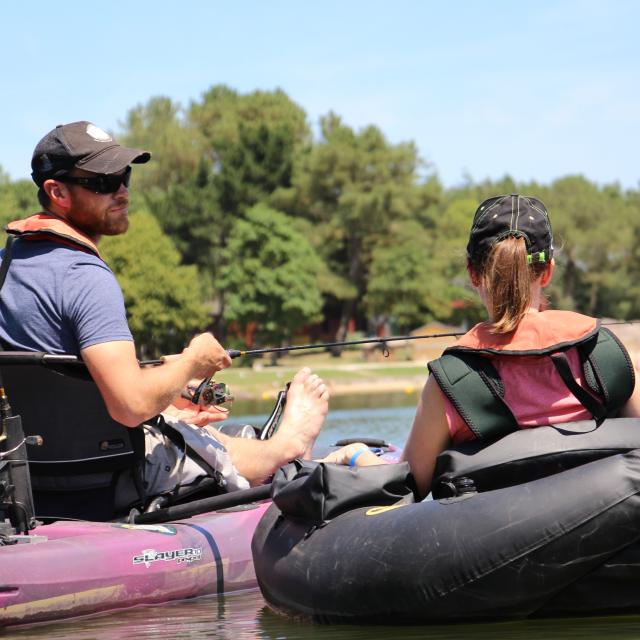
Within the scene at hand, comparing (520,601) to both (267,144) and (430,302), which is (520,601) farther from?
(267,144)

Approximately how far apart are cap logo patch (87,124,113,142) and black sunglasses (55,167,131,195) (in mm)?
167

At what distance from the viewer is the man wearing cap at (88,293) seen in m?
4.85

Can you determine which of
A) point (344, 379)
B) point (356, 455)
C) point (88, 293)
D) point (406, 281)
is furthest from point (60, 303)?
point (406, 281)

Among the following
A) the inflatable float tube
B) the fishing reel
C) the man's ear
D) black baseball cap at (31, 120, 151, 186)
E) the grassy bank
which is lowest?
the grassy bank

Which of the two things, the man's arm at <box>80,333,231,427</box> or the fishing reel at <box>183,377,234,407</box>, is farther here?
the fishing reel at <box>183,377,234,407</box>

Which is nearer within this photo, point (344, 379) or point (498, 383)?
point (498, 383)

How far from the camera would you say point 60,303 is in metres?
4.92

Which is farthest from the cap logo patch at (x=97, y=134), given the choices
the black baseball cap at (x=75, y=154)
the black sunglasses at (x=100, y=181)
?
the black sunglasses at (x=100, y=181)

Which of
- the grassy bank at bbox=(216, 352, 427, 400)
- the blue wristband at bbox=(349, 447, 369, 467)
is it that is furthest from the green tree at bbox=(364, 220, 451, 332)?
the blue wristband at bbox=(349, 447, 369, 467)

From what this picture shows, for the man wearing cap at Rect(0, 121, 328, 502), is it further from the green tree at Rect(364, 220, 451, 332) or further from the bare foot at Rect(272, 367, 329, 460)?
the green tree at Rect(364, 220, 451, 332)

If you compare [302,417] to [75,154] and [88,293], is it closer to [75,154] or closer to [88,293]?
[88,293]

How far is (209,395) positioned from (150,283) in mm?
47066

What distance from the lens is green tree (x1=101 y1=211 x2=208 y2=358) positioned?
52.4 metres

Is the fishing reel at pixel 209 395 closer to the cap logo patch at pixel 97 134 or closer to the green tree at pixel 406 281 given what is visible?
the cap logo patch at pixel 97 134
